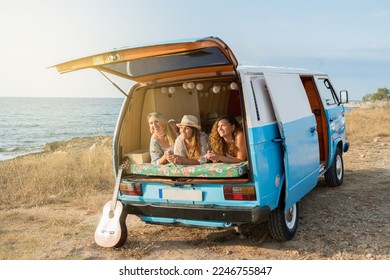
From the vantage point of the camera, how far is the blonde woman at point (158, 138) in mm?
4969

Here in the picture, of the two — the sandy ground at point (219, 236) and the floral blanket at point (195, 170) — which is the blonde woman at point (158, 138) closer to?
the floral blanket at point (195, 170)

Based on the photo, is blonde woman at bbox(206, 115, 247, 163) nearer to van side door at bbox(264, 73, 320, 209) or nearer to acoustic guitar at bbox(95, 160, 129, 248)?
van side door at bbox(264, 73, 320, 209)

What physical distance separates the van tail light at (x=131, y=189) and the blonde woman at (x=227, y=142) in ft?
2.75

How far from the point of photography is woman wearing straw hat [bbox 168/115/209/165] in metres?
4.77

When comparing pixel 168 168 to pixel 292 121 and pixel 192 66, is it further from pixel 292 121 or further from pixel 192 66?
pixel 292 121

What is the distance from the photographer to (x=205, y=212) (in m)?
4.19

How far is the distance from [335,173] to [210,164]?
3378 millimetres

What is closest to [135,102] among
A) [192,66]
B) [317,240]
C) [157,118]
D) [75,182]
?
[157,118]

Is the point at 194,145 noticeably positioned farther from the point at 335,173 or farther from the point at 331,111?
the point at 335,173

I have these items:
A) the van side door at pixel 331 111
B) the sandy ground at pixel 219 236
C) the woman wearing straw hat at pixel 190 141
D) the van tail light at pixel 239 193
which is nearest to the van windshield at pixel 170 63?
the woman wearing straw hat at pixel 190 141

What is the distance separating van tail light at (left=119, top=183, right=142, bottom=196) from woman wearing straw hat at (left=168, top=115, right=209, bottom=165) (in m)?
0.56

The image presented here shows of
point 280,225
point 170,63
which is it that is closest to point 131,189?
point 170,63
